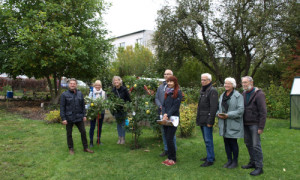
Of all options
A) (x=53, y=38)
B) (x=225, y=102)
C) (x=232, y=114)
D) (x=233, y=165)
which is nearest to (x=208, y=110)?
(x=225, y=102)

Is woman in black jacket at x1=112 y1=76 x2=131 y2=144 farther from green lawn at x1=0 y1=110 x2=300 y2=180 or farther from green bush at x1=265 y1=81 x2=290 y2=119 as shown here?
green bush at x1=265 y1=81 x2=290 y2=119

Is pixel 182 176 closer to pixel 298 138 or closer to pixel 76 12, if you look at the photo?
pixel 298 138

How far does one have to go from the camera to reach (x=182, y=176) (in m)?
4.33

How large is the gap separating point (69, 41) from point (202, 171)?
10.3 meters

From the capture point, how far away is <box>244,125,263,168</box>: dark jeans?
14.1 feet

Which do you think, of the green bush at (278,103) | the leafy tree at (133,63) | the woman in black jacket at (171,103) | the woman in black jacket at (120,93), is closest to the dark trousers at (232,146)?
the woman in black jacket at (171,103)

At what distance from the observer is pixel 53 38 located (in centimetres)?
1151

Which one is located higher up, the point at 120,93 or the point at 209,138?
the point at 120,93

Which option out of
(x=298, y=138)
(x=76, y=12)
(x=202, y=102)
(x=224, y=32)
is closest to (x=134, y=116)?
(x=202, y=102)

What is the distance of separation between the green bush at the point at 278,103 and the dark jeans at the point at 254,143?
27.4 ft

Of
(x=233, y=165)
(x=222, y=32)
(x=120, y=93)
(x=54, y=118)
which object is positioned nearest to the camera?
(x=233, y=165)

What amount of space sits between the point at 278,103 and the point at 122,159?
9667 mm

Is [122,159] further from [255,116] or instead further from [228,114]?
[255,116]

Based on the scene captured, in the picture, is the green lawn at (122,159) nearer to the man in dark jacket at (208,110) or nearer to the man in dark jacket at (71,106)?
the man in dark jacket at (208,110)
